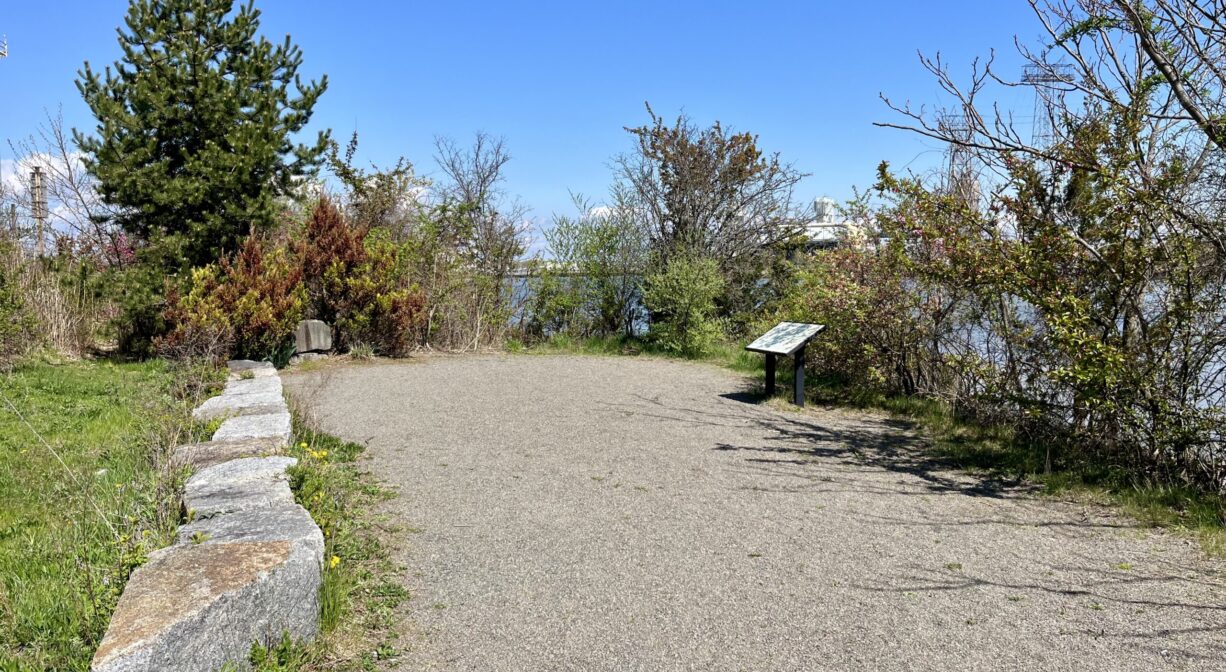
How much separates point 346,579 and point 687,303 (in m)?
9.47

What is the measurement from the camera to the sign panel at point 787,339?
8312 millimetres

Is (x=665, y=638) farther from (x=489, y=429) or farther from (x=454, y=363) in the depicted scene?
(x=454, y=363)

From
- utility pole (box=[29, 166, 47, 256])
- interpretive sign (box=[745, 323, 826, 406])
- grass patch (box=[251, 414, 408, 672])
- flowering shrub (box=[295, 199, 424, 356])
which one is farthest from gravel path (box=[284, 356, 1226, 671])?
utility pole (box=[29, 166, 47, 256])

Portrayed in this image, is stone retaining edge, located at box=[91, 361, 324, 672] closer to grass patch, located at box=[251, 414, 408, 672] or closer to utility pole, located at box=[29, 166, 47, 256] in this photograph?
grass patch, located at box=[251, 414, 408, 672]

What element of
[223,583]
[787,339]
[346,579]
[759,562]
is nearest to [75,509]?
[346,579]

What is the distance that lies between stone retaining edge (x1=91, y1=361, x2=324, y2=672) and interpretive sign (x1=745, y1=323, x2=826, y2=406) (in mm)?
5465

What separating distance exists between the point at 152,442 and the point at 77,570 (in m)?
2.31

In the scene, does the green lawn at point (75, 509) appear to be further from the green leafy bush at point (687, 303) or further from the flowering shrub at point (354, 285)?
the green leafy bush at point (687, 303)

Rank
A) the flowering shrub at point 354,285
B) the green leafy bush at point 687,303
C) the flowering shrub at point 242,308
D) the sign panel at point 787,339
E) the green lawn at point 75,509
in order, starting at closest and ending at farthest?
1. the green lawn at point 75,509
2. the sign panel at point 787,339
3. the flowering shrub at point 242,308
4. the flowering shrub at point 354,285
5. the green leafy bush at point 687,303

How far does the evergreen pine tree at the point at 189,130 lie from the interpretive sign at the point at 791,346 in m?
6.82

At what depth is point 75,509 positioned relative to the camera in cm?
418

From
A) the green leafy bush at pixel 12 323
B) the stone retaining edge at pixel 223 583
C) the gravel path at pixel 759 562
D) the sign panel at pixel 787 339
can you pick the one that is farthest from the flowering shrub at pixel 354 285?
the stone retaining edge at pixel 223 583

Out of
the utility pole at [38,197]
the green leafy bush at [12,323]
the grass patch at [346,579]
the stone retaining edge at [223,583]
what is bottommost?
the grass patch at [346,579]

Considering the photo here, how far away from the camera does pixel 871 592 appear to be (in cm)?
354
